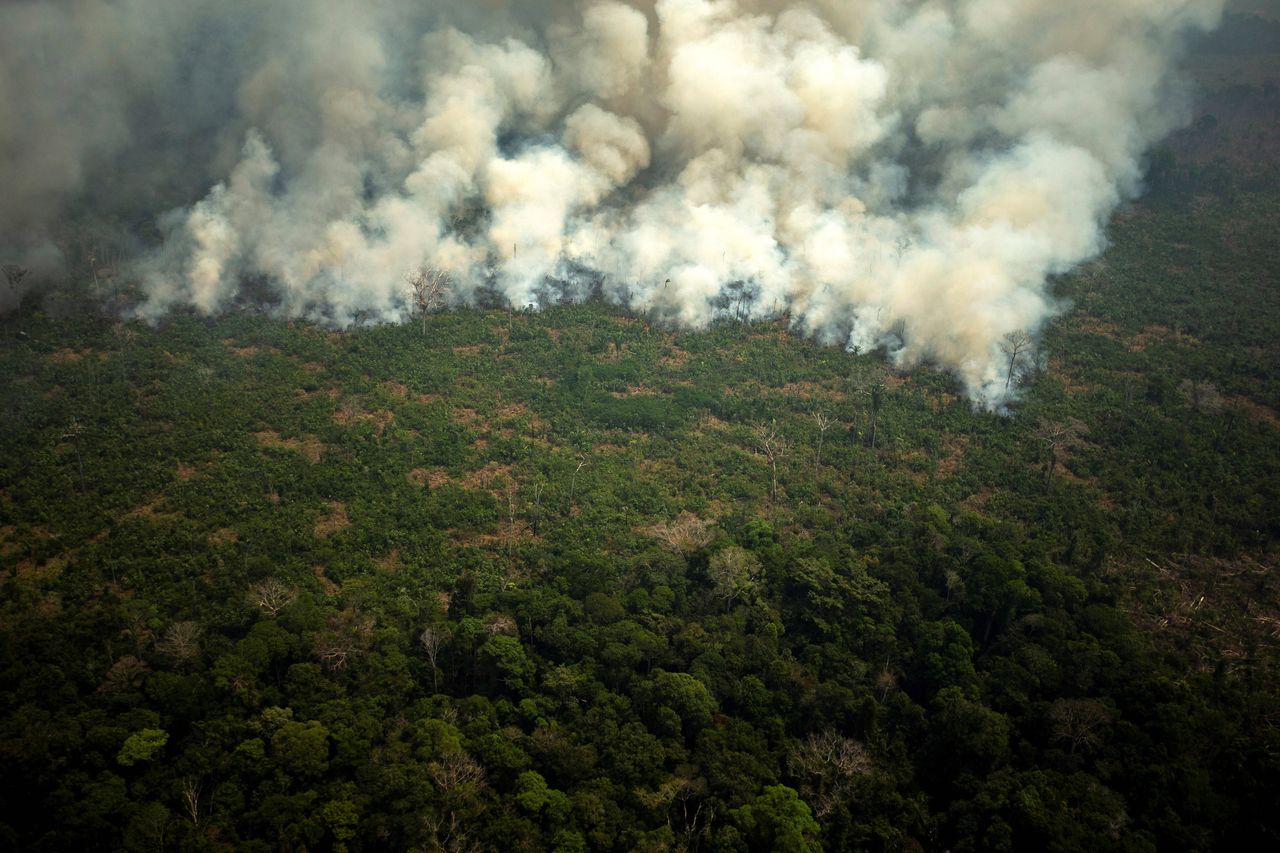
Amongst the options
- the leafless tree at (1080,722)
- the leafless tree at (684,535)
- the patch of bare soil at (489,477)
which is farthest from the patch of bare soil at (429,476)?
the leafless tree at (1080,722)

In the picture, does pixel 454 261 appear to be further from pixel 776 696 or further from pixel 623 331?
pixel 776 696

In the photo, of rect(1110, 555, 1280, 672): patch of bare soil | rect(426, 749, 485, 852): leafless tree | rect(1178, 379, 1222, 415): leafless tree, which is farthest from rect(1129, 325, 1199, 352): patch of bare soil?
rect(426, 749, 485, 852): leafless tree

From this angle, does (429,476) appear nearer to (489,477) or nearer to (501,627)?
(489,477)

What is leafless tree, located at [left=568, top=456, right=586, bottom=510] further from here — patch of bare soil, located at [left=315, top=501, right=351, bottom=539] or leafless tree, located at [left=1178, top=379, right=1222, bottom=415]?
leafless tree, located at [left=1178, top=379, right=1222, bottom=415]

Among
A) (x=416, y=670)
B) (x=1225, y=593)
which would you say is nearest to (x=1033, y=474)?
(x=1225, y=593)

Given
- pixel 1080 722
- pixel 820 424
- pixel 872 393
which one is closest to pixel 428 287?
pixel 820 424
